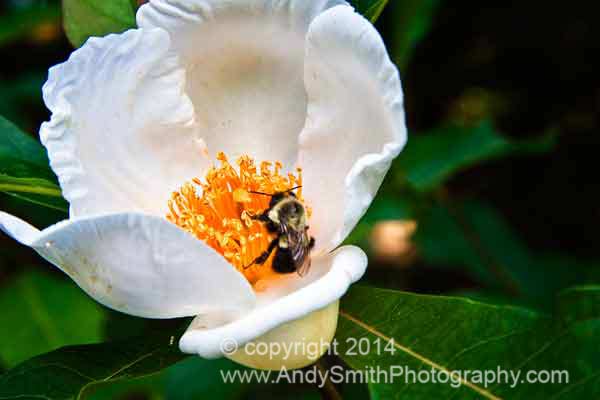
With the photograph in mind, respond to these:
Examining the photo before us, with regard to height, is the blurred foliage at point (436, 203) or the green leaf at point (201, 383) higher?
the blurred foliage at point (436, 203)

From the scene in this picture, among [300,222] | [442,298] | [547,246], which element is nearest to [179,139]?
[300,222]

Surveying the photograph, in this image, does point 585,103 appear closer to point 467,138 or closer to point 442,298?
point 467,138

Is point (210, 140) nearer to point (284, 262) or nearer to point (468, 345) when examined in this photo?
point (284, 262)

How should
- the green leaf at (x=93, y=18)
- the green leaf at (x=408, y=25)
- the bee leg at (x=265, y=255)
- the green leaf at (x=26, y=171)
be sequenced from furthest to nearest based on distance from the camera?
1. the green leaf at (x=408, y=25)
2. the green leaf at (x=93, y=18)
3. the bee leg at (x=265, y=255)
4. the green leaf at (x=26, y=171)

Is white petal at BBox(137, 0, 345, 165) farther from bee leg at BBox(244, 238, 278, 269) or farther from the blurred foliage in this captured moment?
bee leg at BBox(244, 238, 278, 269)

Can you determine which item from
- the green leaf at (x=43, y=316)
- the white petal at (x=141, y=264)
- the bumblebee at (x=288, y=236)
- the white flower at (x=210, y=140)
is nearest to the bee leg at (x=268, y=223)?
the bumblebee at (x=288, y=236)

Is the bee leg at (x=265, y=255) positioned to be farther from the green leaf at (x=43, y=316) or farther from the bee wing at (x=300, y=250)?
the green leaf at (x=43, y=316)
